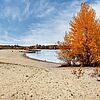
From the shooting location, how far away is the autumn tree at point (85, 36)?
100 feet

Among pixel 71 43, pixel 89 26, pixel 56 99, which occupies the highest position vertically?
pixel 89 26

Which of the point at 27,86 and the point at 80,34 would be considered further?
the point at 80,34

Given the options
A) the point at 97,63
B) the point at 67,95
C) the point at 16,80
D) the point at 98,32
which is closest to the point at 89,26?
the point at 98,32

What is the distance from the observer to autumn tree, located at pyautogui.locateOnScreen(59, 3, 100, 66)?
30.5 m

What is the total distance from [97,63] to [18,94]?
67.7 ft

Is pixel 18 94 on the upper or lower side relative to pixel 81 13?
lower

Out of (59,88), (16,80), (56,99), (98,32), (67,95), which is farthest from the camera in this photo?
(98,32)

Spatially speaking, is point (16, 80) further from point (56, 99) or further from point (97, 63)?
point (97, 63)

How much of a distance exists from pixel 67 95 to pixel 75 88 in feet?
6.14

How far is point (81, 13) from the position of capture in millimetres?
31188

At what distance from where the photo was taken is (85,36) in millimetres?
30859

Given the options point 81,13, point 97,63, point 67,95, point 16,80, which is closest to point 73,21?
point 81,13

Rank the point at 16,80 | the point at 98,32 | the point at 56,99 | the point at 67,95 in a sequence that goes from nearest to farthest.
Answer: the point at 56,99 < the point at 67,95 < the point at 16,80 < the point at 98,32

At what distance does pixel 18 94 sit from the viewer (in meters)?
12.4
